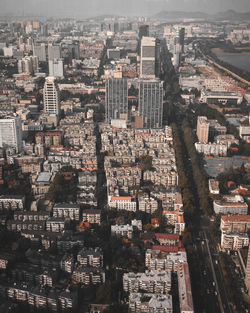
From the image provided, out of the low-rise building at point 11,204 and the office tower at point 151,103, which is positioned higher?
the office tower at point 151,103

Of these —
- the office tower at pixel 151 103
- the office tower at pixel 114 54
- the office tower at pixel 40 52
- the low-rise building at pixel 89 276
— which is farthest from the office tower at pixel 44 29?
the low-rise building at pixel 89 276

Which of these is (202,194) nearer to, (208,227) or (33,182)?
(208,227)

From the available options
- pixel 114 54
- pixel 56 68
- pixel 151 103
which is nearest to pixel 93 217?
pixel 151 103

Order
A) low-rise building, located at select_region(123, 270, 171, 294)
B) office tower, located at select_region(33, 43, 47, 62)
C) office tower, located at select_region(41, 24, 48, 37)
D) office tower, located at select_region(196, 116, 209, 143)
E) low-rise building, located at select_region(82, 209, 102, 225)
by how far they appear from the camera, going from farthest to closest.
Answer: office tower, located at select_region(41, 24, 48, 37)
office tower, located at select_region(33, 43, 47, 62)
office tower, located at select_region(196, 116, 209, 143)
low-rise building, located at select_region(82, 209, 102, 225)
low-rise building, located at select_region(123, 270, 171, 294)

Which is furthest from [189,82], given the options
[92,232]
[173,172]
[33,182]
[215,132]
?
[92,232]

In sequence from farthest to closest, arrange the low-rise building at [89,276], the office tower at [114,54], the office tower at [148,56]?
1. the office tower at [114,54]
2. the office tower at [148,56]
3. the low-rise building at [89,276]

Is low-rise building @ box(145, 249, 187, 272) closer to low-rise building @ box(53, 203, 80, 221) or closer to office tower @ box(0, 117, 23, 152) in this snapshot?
low-rise building @ box(53, 203, 80, 221)

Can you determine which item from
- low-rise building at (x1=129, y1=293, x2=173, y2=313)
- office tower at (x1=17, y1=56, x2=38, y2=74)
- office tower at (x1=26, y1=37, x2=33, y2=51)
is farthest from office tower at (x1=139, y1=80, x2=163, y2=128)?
office tower at (x1=26, y1=37, x2=33, y2=51)

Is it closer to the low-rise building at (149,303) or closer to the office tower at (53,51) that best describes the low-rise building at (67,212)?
the low-rise building at (149,303)
